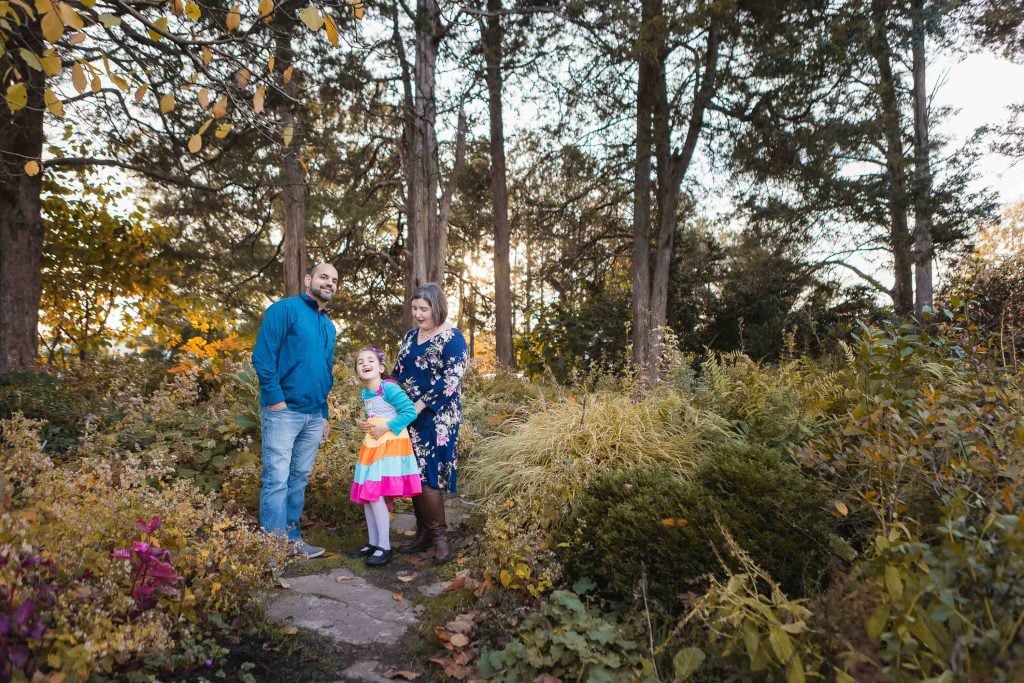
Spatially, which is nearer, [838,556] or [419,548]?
[838,556]

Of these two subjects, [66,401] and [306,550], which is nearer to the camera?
[306,550]

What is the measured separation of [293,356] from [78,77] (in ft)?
6.44

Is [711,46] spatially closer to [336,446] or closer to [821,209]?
[821,209]

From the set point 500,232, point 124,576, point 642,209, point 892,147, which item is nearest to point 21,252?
point 124,576

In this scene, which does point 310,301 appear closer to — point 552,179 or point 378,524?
point 378,524

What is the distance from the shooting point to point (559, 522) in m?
3.57

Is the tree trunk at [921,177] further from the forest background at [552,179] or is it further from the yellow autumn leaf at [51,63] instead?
the yellow autumn leaf at [51,63]

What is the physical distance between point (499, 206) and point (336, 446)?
8.22m

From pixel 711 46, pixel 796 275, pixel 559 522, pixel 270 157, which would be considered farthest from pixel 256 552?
pixel 796 275

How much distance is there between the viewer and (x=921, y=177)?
35.0ft

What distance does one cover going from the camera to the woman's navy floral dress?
407cm

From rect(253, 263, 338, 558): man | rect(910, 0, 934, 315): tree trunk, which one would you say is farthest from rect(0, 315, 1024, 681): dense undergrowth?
rect(910, 0, 934, 315): tree trunk

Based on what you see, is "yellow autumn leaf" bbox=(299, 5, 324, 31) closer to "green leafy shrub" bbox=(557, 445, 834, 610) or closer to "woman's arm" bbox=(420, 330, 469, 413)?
"woman's arm" bbox=(420, 330, 469, 413)

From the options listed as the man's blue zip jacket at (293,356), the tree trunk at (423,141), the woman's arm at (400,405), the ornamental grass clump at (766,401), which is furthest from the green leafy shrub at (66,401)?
the ornamental grass clump at (766,401)
